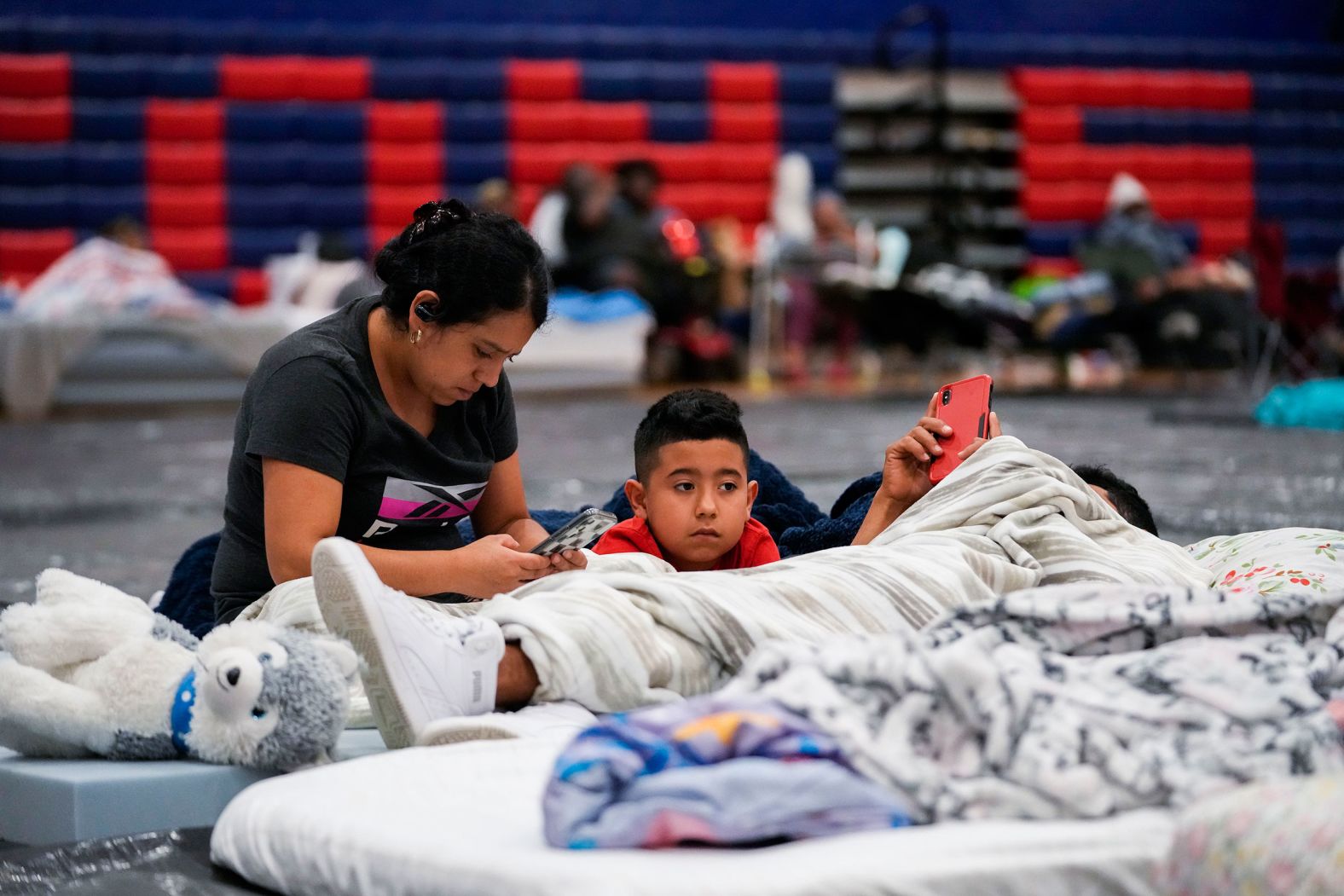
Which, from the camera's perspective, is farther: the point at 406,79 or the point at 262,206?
the point at 406,79

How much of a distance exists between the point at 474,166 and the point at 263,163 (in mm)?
1129

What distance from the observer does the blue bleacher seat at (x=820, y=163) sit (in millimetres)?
9242

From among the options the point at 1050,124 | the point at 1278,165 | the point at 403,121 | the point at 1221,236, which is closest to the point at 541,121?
the point at 403,121

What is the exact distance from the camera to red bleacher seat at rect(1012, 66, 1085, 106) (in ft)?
31.2

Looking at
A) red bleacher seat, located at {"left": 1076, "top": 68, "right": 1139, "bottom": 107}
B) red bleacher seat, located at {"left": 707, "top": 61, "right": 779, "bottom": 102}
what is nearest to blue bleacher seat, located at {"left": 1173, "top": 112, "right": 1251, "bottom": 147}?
red bleacher seat, located at {"left": 1076, "top": 68, "right": 1139, "bottom": 107}

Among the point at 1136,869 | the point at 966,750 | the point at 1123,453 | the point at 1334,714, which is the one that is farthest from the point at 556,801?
the point at 1123,453

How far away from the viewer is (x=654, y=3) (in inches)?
376

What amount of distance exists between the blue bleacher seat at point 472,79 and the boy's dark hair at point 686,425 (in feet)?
23.2

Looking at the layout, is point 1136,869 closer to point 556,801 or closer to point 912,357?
point 556,801

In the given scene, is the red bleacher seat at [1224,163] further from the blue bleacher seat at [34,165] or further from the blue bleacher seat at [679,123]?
the blue bleacher seat at [34,165]

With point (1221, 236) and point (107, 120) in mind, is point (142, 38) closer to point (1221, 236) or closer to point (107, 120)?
point (107, 120)

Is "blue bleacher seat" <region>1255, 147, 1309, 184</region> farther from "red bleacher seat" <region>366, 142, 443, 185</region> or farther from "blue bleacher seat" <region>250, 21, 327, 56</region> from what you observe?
"blue bleacher seat" <region>250, 21, 327, 56</region>

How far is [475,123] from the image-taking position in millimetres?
8805

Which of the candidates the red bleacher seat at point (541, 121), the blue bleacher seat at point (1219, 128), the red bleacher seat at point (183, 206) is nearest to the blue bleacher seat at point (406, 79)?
the red bleacher seat at point (541, 121)
